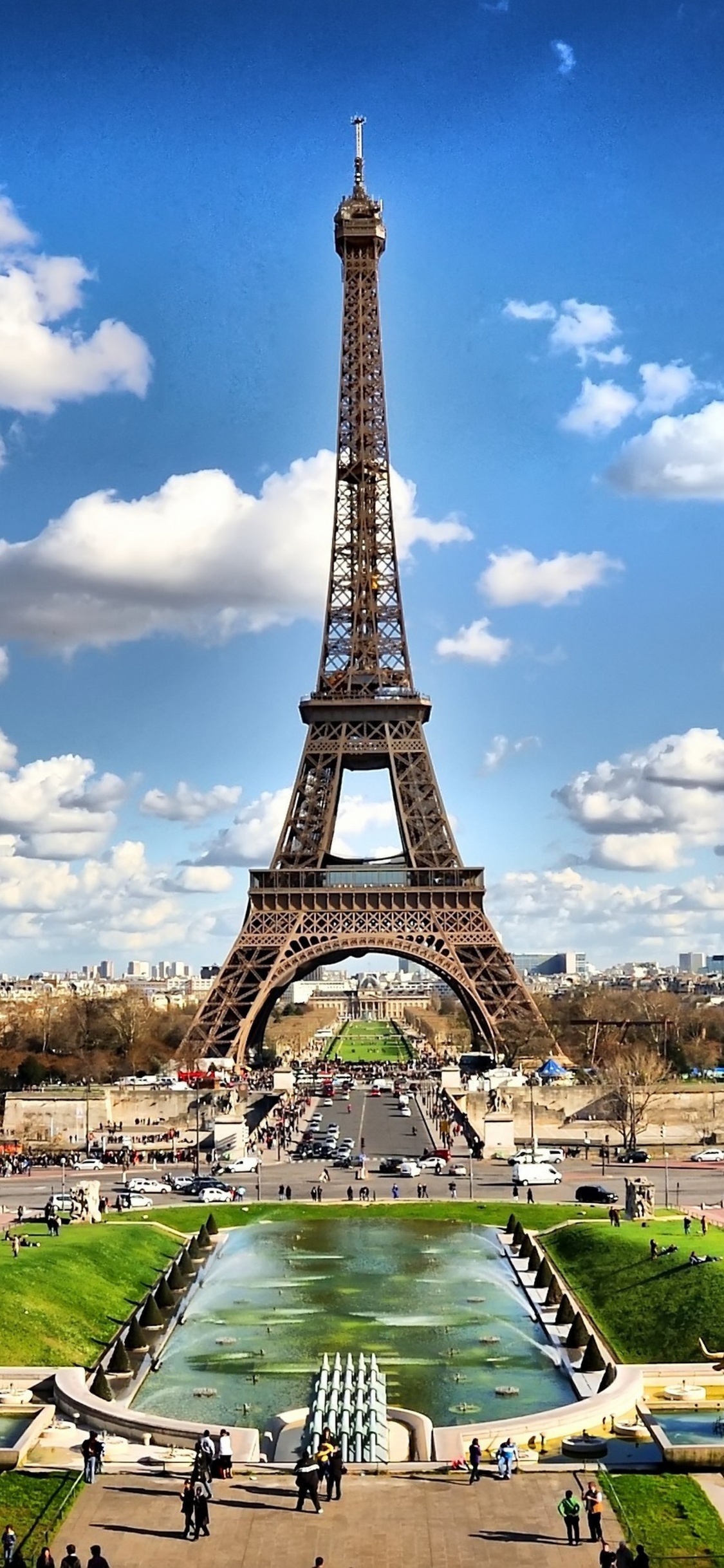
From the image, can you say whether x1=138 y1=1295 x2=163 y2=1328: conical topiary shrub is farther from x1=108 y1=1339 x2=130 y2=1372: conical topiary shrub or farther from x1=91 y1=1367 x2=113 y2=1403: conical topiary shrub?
x1=91 y1=1367 x2=113 y2=1403: conical topiary shrub

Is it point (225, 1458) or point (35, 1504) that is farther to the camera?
point (225, 1458)

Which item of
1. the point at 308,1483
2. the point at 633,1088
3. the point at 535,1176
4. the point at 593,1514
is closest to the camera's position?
the point at 593,1514

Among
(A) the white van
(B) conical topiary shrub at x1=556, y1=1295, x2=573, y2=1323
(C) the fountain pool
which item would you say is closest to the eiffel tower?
(A) the white van

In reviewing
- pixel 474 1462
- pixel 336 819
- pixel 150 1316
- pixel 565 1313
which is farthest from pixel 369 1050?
pixel 474 1462

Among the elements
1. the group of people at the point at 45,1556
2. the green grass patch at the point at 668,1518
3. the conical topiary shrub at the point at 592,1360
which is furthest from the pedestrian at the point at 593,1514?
the conical topiary shrub at the point at 592,1360

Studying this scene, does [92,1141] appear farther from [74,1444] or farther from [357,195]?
[357,195]

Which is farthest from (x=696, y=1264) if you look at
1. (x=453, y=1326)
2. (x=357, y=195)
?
(x=357, y=195)

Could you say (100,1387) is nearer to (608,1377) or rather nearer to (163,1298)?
(163,1298)
